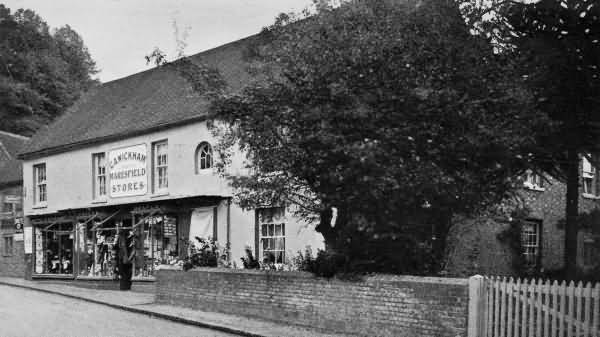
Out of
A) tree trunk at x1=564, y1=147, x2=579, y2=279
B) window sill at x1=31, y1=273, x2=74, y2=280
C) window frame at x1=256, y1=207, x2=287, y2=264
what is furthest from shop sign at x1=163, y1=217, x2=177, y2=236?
tree trunk at x1=564, y1=147, x2=579, y2=279

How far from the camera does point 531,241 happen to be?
2359cm

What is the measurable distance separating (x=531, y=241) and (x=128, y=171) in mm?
14019

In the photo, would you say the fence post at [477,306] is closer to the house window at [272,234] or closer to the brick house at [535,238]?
the brick house at [535,238]

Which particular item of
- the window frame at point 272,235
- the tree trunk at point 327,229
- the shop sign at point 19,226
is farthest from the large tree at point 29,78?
the tree trunk at point 327,229

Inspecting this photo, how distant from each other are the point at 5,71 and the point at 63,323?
4318cm

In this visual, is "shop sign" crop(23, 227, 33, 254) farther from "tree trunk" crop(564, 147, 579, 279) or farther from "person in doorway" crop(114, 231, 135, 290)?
"tree trunk" crop(564, 147, 579, 279)

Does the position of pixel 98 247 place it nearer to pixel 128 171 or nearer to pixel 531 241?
pixel 128 171

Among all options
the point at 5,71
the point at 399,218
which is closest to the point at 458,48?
the point at 399,218

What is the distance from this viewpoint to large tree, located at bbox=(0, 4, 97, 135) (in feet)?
171

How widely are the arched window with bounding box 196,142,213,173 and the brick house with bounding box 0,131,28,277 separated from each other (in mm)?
13481

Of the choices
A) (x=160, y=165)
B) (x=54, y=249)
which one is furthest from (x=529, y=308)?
(x=54, y=249)

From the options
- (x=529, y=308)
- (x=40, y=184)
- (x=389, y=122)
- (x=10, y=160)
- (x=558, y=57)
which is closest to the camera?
(x=529, y=308)

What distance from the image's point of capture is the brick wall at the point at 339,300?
37.6 ft

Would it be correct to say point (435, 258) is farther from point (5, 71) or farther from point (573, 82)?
point (5, 71)
